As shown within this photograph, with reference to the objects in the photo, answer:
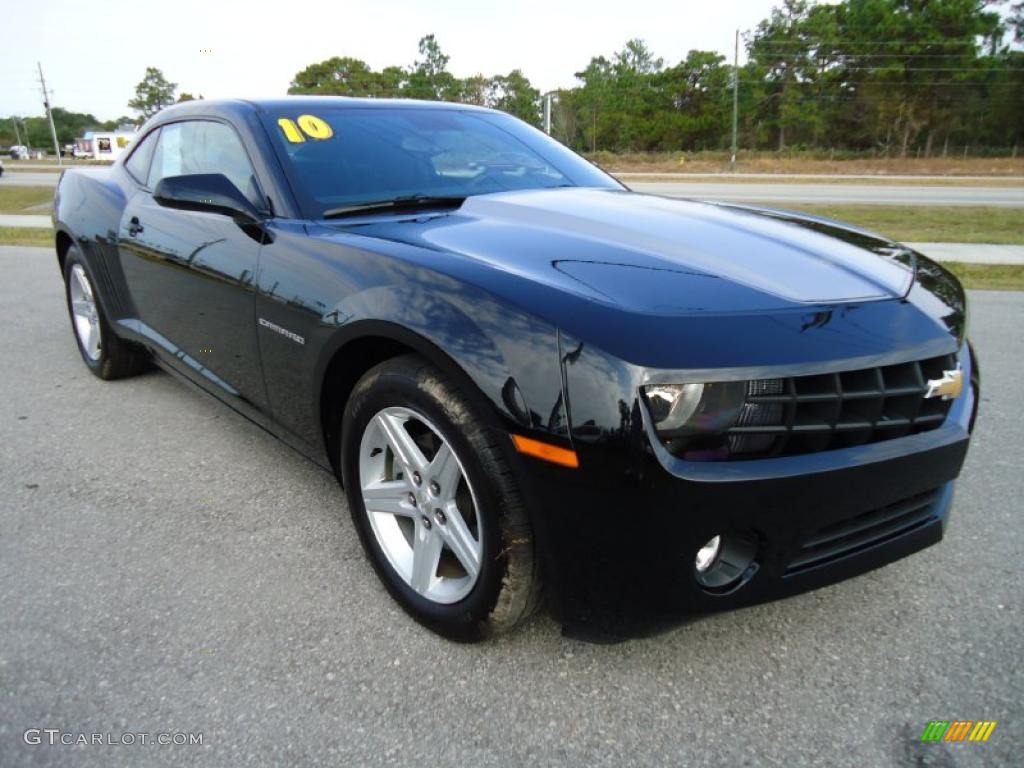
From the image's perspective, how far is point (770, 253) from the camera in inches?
84.7

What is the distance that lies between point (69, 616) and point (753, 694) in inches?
73.9

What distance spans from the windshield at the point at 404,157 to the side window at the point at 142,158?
133 cm

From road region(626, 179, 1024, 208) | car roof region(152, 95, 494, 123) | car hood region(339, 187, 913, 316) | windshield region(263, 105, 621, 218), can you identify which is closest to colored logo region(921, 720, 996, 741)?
car hood region(339, 187, 913, 316)

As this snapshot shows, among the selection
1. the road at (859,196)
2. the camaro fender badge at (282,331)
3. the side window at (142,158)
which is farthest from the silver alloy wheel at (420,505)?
the road at (859,196)

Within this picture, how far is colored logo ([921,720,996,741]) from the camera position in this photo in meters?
1.70

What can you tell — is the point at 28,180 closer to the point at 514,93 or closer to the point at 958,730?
the point at 958,730

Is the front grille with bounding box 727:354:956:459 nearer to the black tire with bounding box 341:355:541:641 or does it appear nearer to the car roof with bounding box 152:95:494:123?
the black tire with bounding box 341:355:541:641

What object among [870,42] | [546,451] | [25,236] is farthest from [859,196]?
[870,42]

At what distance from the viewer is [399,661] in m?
2.00

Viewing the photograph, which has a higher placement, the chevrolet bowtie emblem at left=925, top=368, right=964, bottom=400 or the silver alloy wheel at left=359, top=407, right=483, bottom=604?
the chevrolet bowtie emblem at left=925, top=368, right=964, bottom=400

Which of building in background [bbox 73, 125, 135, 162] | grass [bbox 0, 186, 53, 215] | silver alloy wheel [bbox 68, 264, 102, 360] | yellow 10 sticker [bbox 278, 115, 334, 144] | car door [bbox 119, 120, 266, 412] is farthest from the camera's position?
building in background [bbox 73, 125, 135, 162]

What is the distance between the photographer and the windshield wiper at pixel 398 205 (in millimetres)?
2553

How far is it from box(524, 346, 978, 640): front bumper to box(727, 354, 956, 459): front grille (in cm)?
3

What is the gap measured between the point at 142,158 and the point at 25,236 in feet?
29.1
